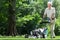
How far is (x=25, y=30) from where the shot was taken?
24.7 meters

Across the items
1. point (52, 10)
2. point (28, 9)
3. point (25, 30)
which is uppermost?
point (52, 10)

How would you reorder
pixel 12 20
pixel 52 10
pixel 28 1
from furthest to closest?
pixel 28 1 → pixel 12 20 → pixel 52 10

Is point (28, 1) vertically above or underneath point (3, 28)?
above

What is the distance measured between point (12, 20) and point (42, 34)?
19.5 ft

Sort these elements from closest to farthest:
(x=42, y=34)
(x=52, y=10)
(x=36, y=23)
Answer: (x=52, y=10) → (x=42, y=34) → (x=36, y=23)

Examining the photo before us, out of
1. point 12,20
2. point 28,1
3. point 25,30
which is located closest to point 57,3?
point 28,1

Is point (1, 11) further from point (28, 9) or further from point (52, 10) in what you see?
point (52, 10)

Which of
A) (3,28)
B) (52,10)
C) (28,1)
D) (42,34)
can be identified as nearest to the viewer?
(52,10)

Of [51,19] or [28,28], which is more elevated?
[51,19]

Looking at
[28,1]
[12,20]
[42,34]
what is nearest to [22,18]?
[28,1]

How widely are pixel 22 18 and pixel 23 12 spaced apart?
103 centimetres

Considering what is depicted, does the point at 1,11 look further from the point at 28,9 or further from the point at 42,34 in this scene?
the point at 42,34

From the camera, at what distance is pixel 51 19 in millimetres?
11320

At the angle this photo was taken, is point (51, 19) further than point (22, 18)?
No
